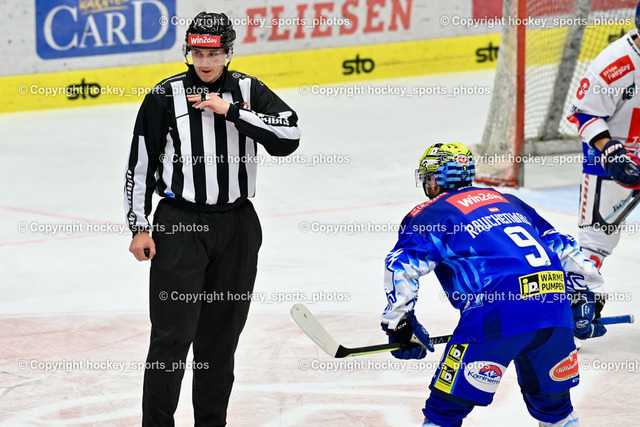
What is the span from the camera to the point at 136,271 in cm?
807

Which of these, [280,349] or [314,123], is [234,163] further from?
[314,123]

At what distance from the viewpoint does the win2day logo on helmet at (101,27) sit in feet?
42.3

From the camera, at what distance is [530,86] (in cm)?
1165

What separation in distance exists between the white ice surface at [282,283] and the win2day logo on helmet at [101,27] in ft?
2.33

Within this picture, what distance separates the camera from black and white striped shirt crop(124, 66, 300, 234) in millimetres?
4699

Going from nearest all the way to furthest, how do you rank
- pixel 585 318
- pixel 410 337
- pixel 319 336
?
pixel 410 337, pixel 319 336, pixel 585 318

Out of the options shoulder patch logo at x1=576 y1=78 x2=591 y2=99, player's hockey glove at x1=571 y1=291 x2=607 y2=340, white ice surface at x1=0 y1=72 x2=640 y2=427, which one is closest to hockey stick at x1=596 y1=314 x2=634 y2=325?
player's hockey glove at x1=571 y1=291 x2=607 y2=340

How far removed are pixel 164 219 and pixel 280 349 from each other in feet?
6.37

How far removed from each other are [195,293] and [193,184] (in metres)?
0.43

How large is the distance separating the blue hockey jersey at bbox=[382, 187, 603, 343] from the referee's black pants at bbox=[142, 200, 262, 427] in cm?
75

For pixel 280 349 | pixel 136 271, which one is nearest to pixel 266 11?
pixel 136 271

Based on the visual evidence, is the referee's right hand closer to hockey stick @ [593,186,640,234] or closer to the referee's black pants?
the referee's black pants

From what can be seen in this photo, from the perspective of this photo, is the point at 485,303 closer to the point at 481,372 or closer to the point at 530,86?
the point at 481,372

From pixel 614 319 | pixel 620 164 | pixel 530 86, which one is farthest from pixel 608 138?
pixel 530 86
